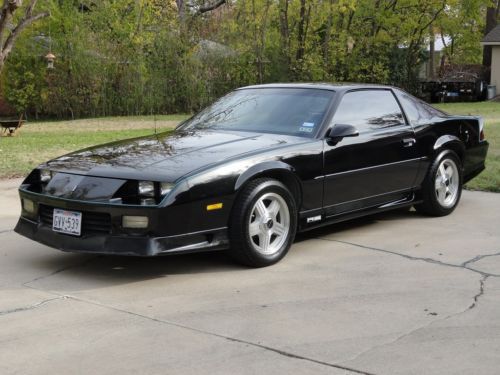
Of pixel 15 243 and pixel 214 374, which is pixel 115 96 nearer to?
pixel 15 243

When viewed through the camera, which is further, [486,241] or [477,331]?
[486,241]

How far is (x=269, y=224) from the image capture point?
5379 millimetres

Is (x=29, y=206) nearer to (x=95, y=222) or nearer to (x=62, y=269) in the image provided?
(x=62, y=269)

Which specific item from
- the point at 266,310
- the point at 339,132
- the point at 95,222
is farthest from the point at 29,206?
the point at 339,132

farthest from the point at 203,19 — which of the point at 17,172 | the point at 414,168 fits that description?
the point at 414,168

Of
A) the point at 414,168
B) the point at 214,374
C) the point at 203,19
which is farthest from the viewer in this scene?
the point at 203,19

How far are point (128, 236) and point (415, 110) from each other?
11.8 ft

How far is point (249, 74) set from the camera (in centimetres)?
2834

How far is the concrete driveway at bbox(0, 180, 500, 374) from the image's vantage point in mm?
3635

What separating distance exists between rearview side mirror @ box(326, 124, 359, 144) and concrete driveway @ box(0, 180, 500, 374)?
0.94m

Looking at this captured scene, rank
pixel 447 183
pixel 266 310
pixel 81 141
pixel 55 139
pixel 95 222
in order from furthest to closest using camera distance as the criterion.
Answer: pixel 55 139, pixel 81 141, pixel 447 183, pixel 95 222, pixel 266 310

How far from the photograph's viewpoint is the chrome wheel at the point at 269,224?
5301 mm

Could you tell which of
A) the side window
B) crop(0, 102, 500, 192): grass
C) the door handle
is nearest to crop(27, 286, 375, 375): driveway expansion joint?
the side window

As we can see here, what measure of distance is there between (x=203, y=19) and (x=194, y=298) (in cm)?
2591
